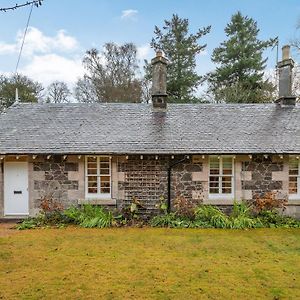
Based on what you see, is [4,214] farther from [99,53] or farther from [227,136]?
[99,53]

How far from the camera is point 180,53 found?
3083 centimetres

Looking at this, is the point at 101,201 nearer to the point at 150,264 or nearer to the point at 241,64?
the point at 150,264

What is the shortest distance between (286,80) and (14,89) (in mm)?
24169

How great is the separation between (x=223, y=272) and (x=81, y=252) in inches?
146

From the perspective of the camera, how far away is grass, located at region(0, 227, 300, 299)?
604 centimetres

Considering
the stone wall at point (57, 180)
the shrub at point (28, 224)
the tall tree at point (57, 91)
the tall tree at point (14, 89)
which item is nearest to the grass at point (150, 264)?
the shrub at point (28, 224)

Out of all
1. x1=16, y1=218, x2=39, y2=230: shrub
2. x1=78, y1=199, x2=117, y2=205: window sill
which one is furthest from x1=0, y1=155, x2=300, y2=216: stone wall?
x1=16, y1=218, x2=39, y2=230: shrub

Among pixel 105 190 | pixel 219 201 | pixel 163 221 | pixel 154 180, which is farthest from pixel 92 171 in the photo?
pixel 219 201

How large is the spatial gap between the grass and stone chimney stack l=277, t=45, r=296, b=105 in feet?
24.2

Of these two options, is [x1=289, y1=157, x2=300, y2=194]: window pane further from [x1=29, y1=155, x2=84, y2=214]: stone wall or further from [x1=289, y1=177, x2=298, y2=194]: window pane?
[x1=29, y1=155, x2=84, y2=214]: stone wall

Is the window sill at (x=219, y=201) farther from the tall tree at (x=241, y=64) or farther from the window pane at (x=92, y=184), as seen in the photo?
the tall tree at (x=241, y=64)

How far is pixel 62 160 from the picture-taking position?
41.1ft

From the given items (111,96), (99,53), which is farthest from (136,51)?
(111,96)

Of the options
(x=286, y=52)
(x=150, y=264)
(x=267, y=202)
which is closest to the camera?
(x=150, y=264)
